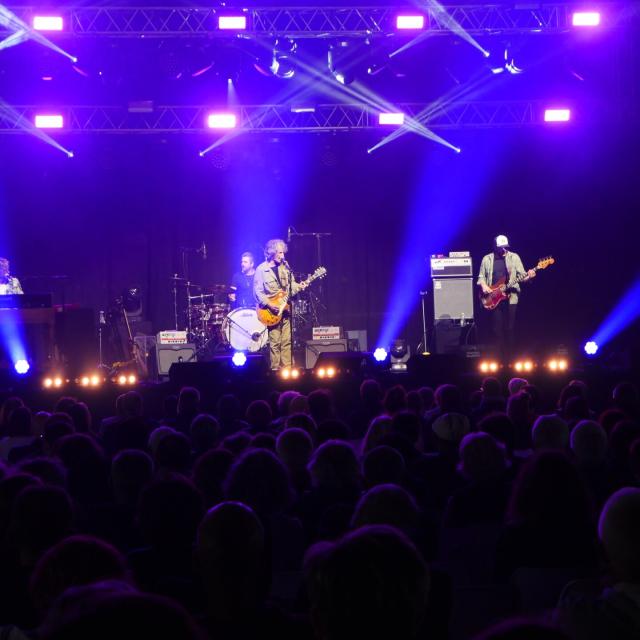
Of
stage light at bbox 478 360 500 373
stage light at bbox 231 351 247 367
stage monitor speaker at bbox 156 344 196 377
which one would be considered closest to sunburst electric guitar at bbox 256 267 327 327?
stage monitor speaker at bbox 156 344 196 377

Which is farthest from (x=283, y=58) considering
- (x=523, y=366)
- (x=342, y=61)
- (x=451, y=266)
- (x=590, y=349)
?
(x=590, y=349)

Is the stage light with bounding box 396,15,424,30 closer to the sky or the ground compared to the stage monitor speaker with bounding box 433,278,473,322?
closer to the sky

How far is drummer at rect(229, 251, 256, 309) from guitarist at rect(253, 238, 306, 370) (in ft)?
6.43

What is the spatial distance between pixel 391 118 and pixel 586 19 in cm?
342

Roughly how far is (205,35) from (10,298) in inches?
183

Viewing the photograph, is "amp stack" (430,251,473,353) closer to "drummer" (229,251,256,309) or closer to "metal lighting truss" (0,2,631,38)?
"drummer" (229,251,256,309)

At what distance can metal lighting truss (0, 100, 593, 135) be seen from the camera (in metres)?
14.4

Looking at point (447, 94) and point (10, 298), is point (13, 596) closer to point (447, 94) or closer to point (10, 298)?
point (10, 298)

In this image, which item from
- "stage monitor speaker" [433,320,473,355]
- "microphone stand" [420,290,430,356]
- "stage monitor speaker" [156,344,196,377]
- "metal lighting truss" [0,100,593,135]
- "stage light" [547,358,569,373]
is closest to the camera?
"stage light" [547,358,569,373]

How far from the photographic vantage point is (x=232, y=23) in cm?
1212

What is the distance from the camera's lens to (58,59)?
13.0 m

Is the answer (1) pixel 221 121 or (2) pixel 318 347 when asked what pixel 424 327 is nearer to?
(2) pixel 318 347

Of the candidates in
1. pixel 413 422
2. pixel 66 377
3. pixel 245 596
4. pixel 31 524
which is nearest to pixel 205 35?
pixel 66 377

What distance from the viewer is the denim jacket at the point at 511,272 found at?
13.3 m
